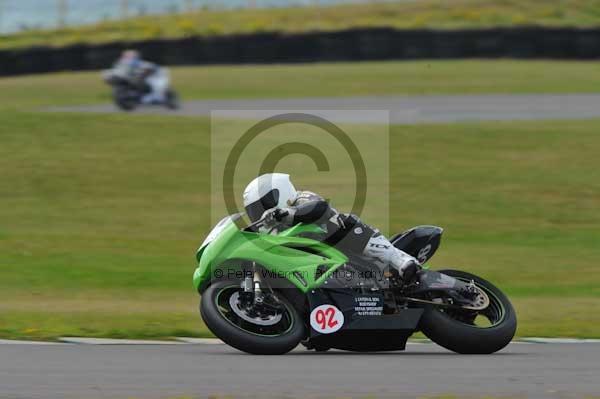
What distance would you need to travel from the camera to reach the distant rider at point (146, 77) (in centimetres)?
2711

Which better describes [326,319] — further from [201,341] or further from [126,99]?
[126,99]

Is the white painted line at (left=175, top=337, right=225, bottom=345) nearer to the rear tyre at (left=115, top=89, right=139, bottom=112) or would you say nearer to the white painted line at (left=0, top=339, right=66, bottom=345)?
the white painted line at (left=0, top=339, right=66, bottom=345)

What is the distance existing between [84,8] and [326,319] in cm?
3461

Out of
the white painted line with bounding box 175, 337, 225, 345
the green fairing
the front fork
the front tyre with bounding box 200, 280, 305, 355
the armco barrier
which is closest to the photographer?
the front tyre with bounding box 200, 280, 305, 355

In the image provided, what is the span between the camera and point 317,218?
7.87 meters

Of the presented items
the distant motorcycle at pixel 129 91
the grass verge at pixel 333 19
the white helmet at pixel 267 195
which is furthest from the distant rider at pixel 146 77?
the white helmet at pixel 267 195

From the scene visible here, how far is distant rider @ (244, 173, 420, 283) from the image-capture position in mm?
7801

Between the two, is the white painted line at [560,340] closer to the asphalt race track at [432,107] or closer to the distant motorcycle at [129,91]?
the asphalt race track at [432,107]

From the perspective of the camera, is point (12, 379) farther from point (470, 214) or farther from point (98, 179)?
point (98, 179)

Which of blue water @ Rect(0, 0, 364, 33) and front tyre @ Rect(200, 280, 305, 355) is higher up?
blue water @ Rect(0, 0, 364, 33)

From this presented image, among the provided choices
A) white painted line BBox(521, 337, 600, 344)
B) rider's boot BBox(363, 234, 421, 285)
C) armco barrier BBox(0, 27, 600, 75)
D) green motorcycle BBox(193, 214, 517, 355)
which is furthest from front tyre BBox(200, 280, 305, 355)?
armco barrier BBox(0, 27, 600, 75)

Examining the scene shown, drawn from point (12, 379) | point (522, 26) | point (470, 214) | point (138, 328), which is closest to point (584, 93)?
point (522, 26)

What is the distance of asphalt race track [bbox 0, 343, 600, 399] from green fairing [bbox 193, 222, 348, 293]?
0.53 metres

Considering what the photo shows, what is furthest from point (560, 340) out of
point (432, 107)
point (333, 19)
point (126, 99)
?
point (333, 19)
